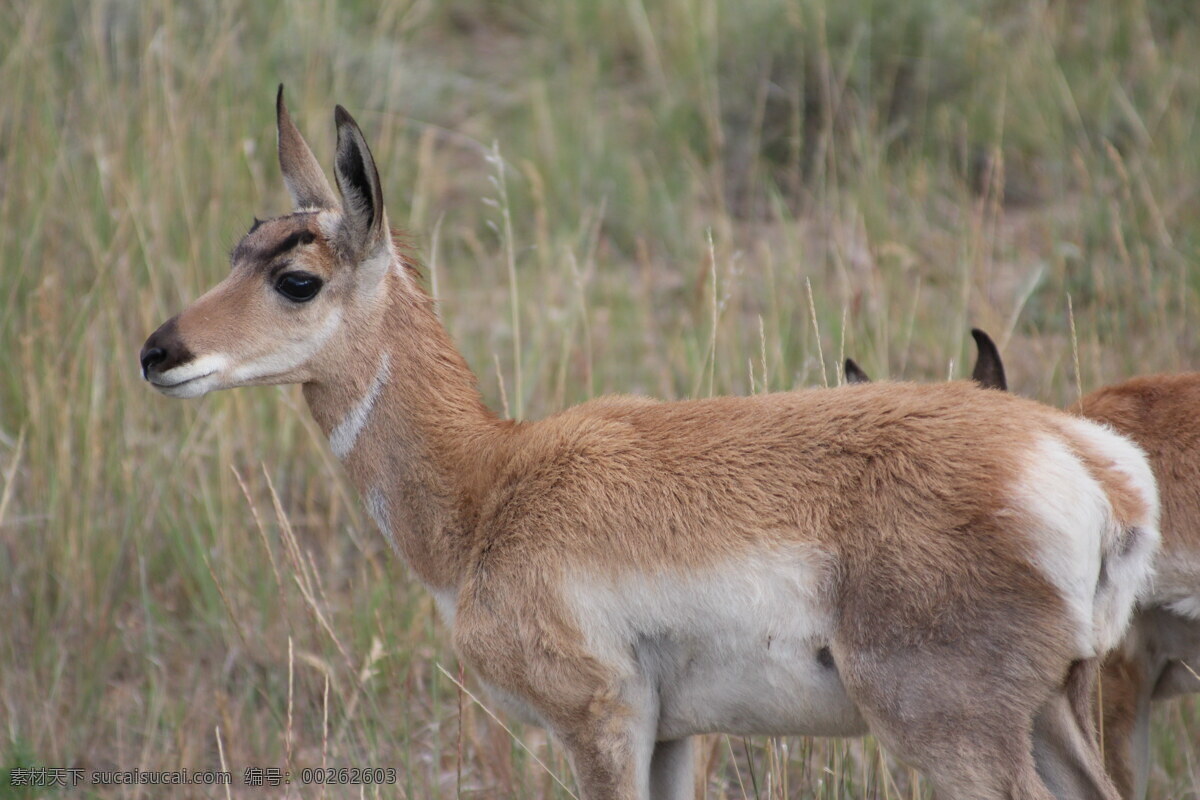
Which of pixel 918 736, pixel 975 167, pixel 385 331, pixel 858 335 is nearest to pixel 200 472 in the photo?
pixel 385 331

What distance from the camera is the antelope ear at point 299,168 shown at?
4055 millimetres

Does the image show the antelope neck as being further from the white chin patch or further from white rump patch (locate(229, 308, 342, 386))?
the white chin patch

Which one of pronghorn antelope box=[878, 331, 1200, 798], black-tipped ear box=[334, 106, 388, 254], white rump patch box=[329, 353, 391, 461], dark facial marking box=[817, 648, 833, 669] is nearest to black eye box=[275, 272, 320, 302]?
black-tipped ear box=[334, 106, 388, 254]

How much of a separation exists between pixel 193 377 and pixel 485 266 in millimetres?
4273

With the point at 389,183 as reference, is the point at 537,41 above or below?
above

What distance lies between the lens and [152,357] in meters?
3.68

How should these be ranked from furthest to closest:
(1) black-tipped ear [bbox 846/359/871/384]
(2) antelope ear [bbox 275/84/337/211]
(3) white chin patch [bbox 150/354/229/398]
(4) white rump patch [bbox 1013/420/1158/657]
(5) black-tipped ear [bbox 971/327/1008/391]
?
(1) black-tipped ear [bbox 846/359/871/384] < (5) black-tipped ear [bbox 971/327/1008/391] < (2) antelope ear [bbox 275/84/337/211] < (3) white chin patch [bbox 150/354/229/398] < (4) white rump patch [bbox 1013/420/1158/657]

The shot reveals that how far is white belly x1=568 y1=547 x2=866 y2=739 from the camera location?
3.17 metres

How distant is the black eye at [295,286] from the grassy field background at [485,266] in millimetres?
1057

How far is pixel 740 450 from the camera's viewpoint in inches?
131

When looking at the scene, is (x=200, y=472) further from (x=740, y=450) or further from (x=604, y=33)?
(x=604, y=33)

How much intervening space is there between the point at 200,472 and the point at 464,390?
2298 millimetres

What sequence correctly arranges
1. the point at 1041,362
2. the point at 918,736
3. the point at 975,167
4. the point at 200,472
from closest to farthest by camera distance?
the point at 918,736, the point at 200,472, the point at 1041,362, the point at 975,167

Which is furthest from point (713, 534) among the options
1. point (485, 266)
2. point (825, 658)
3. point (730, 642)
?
point (485, 266)
